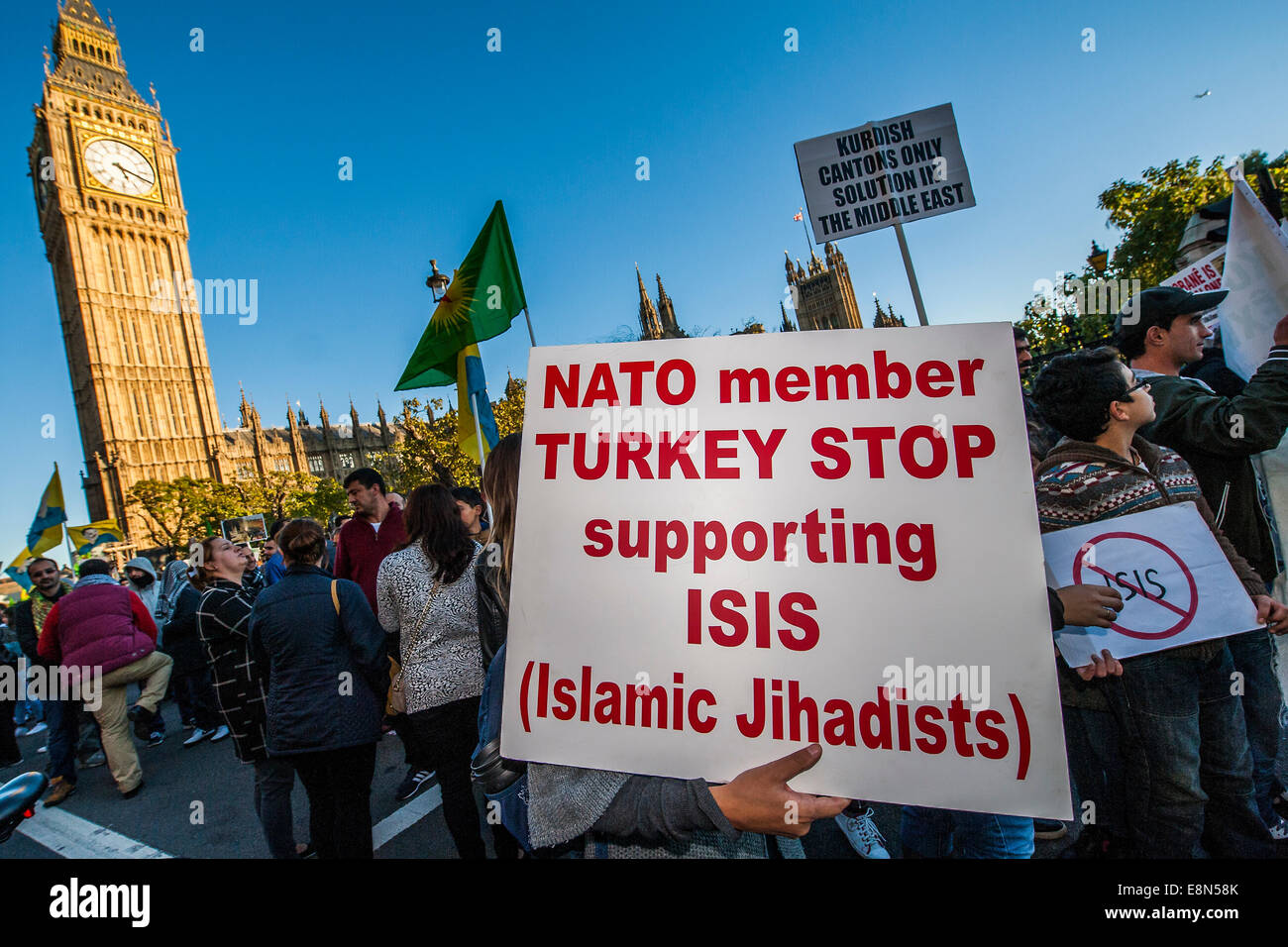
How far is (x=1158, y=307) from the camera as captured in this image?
2.57 metres

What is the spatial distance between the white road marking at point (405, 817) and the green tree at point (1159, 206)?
981 inches

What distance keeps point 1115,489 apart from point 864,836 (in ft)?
6.19

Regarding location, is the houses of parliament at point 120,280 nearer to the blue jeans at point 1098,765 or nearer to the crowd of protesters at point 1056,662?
the crowd of protesters at point 1056,662

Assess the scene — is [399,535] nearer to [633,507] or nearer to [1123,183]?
[633,507]

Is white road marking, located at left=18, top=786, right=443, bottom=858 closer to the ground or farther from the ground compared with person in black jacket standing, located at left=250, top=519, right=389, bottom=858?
closer to the ground

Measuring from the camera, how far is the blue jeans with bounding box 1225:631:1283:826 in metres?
2.28

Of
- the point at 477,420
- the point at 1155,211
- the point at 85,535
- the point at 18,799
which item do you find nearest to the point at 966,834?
the point at 18,799

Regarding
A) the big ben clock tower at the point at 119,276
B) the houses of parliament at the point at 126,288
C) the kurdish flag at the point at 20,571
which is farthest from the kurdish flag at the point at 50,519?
the big ben clock tower at the point at 119,276

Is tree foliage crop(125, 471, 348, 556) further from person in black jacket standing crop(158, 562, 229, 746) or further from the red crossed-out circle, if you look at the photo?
the red crossed-out circle

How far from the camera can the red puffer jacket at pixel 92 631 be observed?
4.75m

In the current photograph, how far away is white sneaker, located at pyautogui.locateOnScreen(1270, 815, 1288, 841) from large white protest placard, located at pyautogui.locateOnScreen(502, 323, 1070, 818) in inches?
93.3

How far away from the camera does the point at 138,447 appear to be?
5953 centimetres

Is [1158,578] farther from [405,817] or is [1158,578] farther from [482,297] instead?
[405,817]
